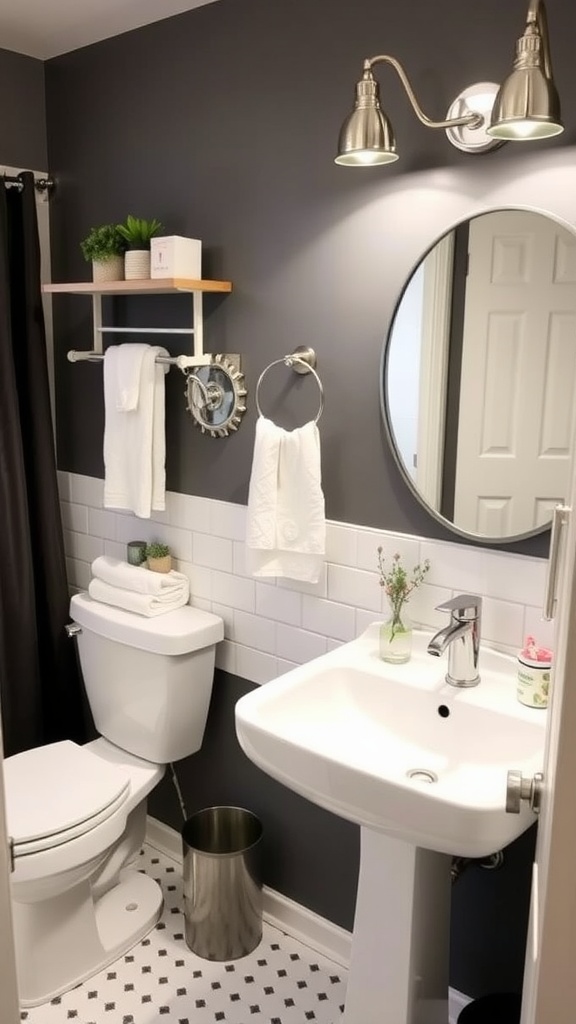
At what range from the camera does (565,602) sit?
0.85 metres

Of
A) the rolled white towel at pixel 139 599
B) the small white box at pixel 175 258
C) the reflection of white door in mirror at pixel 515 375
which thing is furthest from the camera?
the rolled white towel at pixel 139 599

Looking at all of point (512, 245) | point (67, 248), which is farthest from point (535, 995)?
point (67, 248)

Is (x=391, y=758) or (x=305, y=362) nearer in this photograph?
(x=391, y=758)

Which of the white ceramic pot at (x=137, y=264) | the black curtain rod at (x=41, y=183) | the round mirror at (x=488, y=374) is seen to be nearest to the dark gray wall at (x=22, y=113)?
the black curtain rod at (x=41, y=183)

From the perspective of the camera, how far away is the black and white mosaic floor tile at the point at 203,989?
82.4 inches

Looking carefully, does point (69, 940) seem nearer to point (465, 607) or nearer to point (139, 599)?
point (139, 599)

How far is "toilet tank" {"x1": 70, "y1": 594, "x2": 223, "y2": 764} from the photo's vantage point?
2.27 meters

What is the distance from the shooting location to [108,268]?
229 centimetres

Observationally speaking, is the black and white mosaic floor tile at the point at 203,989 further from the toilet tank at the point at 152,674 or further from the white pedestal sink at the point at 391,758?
the toilet tank at the point at 152,674

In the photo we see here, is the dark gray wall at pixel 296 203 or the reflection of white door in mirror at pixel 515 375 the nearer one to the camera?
the reflection of white door in mirror at pixel 515 375

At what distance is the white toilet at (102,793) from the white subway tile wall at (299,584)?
0.32 feet

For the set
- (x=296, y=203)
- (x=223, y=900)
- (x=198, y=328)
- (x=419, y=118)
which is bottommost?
(x=223, y=900)

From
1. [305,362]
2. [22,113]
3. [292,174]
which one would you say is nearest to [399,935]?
[305,362]

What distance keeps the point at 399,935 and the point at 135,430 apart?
4.50 ft
